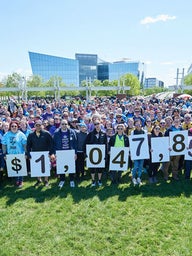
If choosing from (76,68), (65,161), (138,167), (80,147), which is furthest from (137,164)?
(76,68)

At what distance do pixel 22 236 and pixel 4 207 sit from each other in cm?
149

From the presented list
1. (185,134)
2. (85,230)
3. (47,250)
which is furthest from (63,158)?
(185,134)

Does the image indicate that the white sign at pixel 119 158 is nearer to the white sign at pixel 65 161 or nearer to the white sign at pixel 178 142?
the white sign at pixel 65 161

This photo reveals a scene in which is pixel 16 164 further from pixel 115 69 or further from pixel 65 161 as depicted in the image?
pixel 115 69

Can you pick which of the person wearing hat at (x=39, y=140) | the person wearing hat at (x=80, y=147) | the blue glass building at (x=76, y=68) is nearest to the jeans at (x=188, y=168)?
the person wearing hat at (x=80, y=147)

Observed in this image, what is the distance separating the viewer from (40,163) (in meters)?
7.06

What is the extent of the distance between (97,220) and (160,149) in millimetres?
3158

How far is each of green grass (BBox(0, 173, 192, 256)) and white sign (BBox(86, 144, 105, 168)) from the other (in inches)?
29.3

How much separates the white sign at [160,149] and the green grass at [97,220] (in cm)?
83

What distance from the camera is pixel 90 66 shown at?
4769 inches

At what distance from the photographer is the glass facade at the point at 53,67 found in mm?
106125

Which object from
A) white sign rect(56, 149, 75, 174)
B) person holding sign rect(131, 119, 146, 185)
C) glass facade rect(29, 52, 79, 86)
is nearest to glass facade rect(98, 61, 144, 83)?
glass facade rect(29, 52, 79, 86)

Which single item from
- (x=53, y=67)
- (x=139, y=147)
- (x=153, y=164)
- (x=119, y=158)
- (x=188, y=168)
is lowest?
(x=188, y=168)

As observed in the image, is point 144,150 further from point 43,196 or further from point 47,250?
point 47,250
